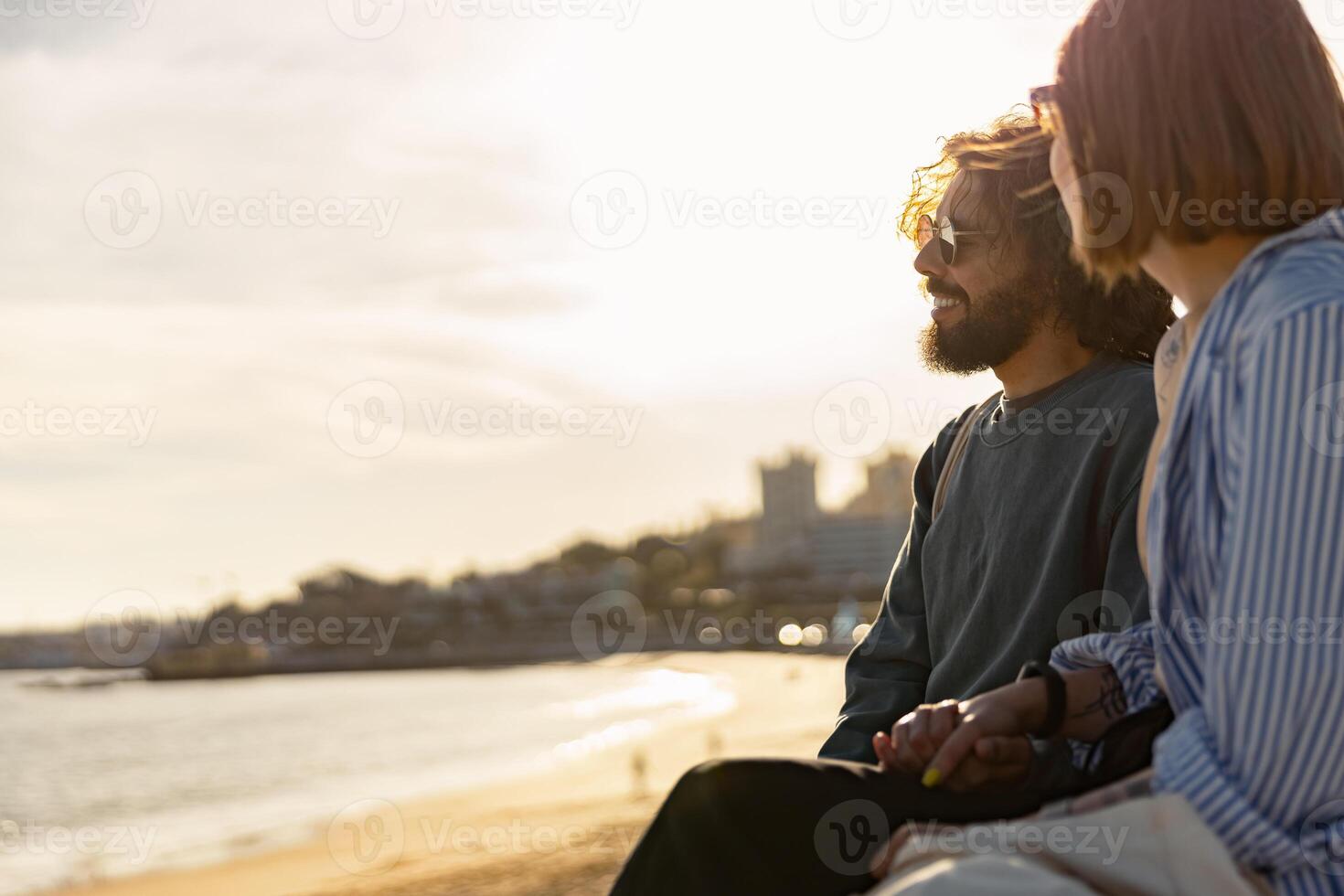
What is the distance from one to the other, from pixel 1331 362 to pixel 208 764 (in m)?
38.5

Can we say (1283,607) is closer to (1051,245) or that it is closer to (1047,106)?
(1047,106)

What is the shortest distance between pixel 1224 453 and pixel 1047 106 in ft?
1.98

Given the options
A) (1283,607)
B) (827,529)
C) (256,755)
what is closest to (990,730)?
(1283,607)

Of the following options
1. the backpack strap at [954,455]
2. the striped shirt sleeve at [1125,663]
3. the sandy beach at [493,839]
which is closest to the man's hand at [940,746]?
the striped shirt sleeve at [1125,663]

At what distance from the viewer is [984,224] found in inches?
103

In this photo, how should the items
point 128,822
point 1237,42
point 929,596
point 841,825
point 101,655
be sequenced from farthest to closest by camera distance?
point 101,655
point 128,822
point 929,596
point 841,825
point 1237,42

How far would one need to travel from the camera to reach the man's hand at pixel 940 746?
5.47 feet

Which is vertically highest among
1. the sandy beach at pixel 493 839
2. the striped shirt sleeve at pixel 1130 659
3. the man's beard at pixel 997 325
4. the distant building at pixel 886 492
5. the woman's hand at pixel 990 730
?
the man's beard at pixel 997 325

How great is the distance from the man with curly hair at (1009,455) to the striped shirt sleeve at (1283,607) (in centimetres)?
53

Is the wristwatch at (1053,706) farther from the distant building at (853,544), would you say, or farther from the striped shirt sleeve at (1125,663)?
the distant building at (853,544)

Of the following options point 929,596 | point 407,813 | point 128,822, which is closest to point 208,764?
point 128,822

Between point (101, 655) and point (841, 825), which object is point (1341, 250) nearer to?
point (841, 825)

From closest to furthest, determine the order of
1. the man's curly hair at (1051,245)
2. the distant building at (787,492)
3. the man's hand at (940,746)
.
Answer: the man's hand at (940,746) < the man's curly hair at (1051,245) < the distant building at (787,492)

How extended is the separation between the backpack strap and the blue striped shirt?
1358mm
